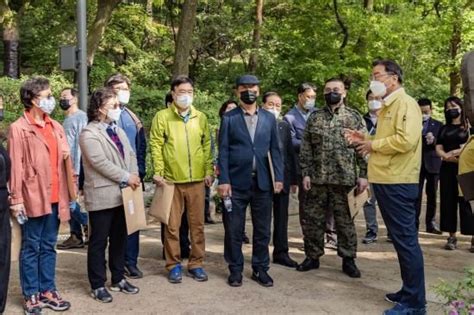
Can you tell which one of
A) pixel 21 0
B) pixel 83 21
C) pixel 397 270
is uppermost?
pixel 21 0

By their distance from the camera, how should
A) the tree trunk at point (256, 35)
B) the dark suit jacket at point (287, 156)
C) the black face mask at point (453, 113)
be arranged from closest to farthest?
the dark suit jacket at point (287, 156)
the black face mask at point (453, 113)
the tree trunk at point (256, 35)

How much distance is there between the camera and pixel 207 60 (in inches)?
854

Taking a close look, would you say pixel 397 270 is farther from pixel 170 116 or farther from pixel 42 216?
pixel 42 216

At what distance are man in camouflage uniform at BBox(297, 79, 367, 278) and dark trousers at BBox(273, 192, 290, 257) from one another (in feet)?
1.23

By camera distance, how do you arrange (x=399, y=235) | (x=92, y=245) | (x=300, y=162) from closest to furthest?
(x=399, y=235)
(x=92, y=245)
(x=300, y=162)

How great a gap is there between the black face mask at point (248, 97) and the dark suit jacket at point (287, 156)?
86cm

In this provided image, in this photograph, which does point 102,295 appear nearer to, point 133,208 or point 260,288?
point 133,208

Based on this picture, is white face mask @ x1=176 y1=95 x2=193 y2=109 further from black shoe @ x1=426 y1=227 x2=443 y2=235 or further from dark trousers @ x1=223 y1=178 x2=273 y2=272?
black shoe @ x1=426 y1=227 x2=443 y2=235

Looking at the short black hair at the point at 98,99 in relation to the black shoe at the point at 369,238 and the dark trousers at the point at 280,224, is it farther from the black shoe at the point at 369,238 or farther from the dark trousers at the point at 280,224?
the black shoe at the point at 369,238

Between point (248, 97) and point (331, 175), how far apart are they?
120 centimetres

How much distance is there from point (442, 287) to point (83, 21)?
665 centimetres

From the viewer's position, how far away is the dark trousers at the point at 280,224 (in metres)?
6.39

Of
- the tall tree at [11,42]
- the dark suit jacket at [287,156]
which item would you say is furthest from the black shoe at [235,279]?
the tall tree at [11,42]

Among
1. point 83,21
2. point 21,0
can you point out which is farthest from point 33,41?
point 83,21
